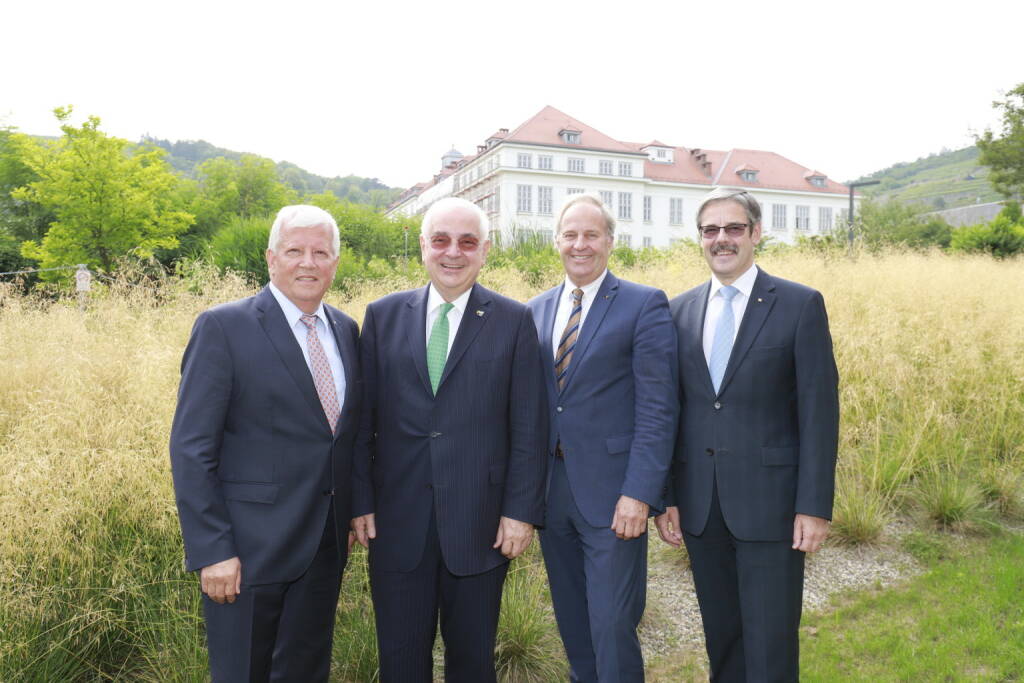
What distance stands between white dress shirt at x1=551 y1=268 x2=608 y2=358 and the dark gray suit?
52 cm

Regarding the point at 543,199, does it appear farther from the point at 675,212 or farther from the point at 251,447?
the point at 251,447

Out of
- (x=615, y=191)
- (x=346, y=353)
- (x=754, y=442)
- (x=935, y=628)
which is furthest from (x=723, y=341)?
(x=615, y=191)

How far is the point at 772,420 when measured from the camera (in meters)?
2.62

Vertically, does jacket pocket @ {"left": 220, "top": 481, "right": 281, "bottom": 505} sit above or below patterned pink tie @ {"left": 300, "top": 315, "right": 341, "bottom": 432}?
below

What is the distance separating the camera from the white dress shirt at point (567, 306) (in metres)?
2.90

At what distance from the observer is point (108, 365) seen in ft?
17.3

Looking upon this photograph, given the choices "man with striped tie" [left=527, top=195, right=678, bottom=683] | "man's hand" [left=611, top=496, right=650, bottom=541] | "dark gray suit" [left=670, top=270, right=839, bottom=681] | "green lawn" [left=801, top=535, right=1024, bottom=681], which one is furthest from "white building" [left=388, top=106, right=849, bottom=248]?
"man's hand" [left=611, top=496, right=650, bottom=541]

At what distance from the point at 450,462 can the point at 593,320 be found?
86 centimetres

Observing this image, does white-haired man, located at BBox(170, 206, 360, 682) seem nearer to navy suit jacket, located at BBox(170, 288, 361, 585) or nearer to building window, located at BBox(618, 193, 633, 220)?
navy suit jacket, located at BBox(170, 288, 361, 585)

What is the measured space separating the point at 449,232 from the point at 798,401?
1530 mm

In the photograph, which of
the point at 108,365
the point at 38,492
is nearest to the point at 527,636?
the point at 38,492

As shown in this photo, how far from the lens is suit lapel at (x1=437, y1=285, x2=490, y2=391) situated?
2.60 meters

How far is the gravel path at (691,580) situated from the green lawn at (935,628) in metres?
0.15

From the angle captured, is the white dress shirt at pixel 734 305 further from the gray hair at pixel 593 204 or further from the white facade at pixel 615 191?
the white facade at pixel 615 191
